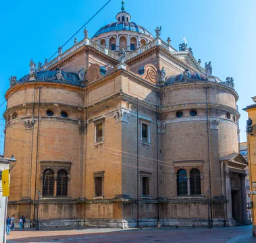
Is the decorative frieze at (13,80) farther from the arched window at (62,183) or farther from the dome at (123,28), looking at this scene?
the dome at (123,28)

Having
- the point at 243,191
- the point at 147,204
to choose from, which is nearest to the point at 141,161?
the point at 147,204

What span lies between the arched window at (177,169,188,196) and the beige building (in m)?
0.09

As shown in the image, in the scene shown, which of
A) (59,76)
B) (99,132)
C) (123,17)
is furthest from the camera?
(123,17)

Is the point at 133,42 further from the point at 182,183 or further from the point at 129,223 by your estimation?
the point at 129,223

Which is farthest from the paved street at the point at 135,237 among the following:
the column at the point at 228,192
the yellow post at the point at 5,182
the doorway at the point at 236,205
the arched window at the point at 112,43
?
the arched window at the point at 112,43

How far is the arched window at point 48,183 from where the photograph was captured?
102ft

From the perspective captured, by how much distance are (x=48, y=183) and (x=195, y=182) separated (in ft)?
44.3

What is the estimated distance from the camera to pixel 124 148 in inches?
1172

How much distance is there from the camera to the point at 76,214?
31.7m

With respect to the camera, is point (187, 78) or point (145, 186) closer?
point (145, 186)

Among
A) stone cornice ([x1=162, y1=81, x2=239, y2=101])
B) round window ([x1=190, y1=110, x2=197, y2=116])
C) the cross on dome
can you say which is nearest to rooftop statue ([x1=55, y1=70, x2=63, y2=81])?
stone cornice ([x1=162, y1=81, x2=239, y2=101])

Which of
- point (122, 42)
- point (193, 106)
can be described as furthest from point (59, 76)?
point (122, 42)

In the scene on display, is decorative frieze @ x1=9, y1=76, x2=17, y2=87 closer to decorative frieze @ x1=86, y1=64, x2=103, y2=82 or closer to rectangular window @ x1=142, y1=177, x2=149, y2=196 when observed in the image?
decorative frieze @ x1=86, y1=64, x2=103, y2=82

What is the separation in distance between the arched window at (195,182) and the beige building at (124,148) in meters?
0.09
